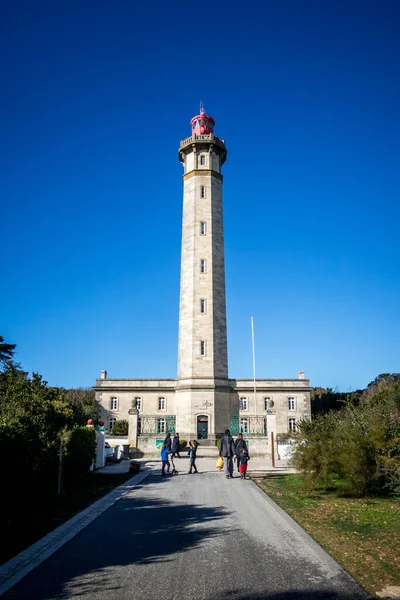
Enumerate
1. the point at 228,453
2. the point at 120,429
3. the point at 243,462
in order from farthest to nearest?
the point at 120,429 → the point at 228,453 → the point at 243,462

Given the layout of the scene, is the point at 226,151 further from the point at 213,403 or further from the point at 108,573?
the point at 108,573

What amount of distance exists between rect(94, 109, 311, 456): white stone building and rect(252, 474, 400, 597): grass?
1676 centimetres

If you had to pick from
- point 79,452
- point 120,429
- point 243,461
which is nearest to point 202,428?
point 120,429

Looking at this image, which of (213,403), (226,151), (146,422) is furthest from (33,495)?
(226,151)

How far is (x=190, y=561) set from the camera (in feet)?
Answer: 22.3

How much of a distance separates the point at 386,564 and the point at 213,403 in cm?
2679

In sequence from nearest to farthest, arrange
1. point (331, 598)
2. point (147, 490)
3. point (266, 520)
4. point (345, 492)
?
point (331, 598) → point (266, 520) → point (345, 492) → point (147, 490)

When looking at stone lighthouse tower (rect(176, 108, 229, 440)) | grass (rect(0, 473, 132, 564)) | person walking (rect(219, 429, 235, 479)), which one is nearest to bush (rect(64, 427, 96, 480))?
grass (rect(0, 473, 132, 564))

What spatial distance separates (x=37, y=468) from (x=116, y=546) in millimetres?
4251

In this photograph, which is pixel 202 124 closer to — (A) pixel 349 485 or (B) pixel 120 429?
(B) pixel 120 429

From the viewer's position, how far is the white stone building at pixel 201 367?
1309 inches

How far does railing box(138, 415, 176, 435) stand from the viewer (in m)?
35.1

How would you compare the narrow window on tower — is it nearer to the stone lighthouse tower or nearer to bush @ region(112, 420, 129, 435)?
the stone lighthouse tower

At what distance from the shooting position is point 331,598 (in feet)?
17.7
